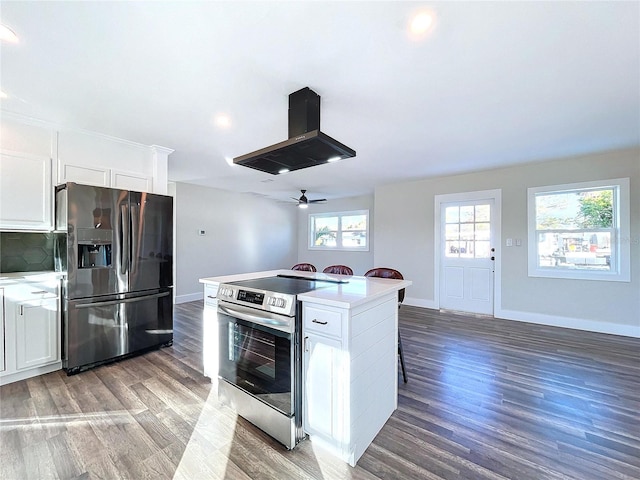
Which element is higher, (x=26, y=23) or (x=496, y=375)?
(x=26, y=23)

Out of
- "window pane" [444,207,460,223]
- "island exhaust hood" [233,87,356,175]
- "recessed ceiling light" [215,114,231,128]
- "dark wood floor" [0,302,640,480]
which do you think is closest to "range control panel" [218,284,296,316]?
"dark wood floor" [0,302,640,480]

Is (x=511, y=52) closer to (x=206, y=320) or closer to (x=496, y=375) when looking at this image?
(x=496, y=375)

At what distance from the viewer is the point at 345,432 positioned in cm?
153

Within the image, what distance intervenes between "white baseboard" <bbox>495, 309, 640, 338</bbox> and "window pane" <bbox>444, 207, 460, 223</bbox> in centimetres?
164

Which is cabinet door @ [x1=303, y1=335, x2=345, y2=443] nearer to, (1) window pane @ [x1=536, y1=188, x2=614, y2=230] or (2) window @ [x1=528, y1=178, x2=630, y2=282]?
(2) window @ [x1=528, y1=178, x2=630, y2=282]

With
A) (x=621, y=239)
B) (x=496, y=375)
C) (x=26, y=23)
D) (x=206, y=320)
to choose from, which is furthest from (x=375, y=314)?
(x=621, y=239)

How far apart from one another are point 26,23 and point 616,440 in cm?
425

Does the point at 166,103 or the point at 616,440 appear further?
the point at 166,103

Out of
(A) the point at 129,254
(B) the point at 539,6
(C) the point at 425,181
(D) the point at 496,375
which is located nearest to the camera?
(B) the point at 539,6

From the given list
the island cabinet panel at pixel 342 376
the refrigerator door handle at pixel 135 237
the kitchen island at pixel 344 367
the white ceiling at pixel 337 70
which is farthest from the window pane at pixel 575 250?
the refrigerator door handle at pixel 135 237

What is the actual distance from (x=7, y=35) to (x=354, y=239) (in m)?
6.34

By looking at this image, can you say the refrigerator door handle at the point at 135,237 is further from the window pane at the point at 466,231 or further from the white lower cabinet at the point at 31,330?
the window pane at the point at 466,231

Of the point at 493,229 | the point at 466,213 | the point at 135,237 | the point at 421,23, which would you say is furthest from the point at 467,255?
the point at 135,237

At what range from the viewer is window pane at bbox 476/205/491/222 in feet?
15.1
